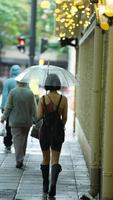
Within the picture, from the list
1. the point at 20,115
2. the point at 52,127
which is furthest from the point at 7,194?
the point at 20,115

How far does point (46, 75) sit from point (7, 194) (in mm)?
2148

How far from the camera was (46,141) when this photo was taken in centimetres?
841

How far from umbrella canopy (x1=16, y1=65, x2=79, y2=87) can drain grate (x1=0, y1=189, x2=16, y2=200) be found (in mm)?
1733

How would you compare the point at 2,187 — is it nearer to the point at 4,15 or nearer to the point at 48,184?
the point at 48,184

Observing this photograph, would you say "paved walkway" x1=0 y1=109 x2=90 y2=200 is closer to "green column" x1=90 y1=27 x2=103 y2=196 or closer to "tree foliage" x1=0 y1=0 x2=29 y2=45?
"green column" x1=90 y1=27 x2=103 y2=196

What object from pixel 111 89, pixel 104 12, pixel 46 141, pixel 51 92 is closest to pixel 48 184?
pixel 46 141

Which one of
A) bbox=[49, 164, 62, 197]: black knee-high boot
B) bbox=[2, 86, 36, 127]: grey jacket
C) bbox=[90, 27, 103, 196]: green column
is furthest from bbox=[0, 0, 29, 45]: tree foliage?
bbox=[49, 164, 62, 197]: black knee-high boot

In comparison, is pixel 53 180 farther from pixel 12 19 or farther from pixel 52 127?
pixel 12 19

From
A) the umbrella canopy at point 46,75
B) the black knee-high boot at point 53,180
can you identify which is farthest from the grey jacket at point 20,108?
the black knee-high boot at point 53,180

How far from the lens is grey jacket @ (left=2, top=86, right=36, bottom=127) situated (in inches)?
417

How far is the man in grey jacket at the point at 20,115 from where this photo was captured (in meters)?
→ 10.6

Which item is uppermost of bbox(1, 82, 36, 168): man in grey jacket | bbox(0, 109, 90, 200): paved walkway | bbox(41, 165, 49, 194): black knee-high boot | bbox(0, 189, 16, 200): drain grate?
bbox(1, 82, 36, 168): man in grey jacket

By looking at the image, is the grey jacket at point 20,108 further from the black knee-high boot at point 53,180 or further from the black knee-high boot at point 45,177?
the black knee-high boot at point 53,180

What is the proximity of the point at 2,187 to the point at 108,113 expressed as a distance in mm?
2319
